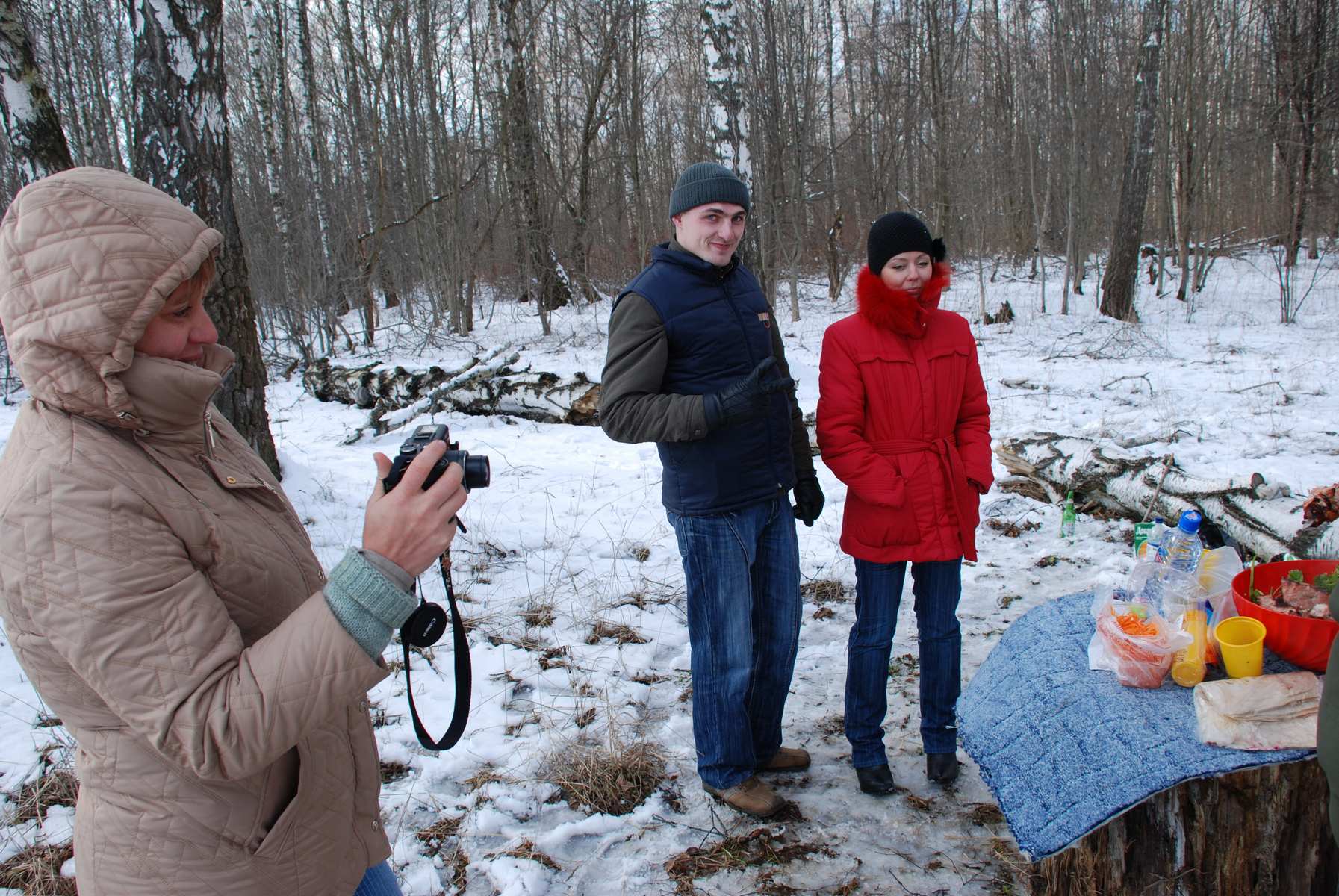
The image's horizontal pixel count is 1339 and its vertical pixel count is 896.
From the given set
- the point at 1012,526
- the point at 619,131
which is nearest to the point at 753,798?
the point at 1012,526

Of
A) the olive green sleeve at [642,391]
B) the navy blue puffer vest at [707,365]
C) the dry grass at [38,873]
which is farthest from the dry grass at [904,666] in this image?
the dry grass at [38,873]

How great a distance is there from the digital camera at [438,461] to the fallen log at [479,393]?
6628 mm

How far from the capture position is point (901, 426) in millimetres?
2801

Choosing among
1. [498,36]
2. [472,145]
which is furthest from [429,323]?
[498,36]

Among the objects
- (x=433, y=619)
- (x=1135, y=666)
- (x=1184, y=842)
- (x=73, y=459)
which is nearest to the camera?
(x=73, y=459)

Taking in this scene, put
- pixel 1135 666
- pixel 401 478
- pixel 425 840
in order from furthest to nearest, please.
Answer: pixel 425 840 < pixel 1135 666 < pixel 401 478

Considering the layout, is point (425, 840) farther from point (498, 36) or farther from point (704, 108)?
point (704, 108)

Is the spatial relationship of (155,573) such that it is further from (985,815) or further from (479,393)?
(479,393)

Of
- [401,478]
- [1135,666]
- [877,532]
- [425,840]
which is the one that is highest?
[401,478]

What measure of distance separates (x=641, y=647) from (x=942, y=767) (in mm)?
1571

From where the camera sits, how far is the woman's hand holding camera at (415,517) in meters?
1.16

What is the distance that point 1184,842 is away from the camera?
1.92m

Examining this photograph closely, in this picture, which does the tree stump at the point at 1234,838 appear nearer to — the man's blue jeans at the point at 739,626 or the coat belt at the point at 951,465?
the coat belt at the point at 951,465

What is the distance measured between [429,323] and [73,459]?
12.8 meters
